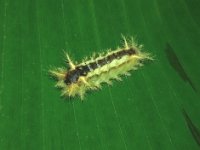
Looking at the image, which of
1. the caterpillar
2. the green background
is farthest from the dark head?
the green background

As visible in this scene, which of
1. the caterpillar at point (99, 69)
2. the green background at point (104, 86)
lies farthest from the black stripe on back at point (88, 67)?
the green background at point (104, 86)

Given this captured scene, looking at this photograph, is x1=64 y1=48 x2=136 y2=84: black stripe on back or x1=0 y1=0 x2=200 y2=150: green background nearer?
x1=0 y1=0 x2=200 y2=150: green background

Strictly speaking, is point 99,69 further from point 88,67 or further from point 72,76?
point 72,76

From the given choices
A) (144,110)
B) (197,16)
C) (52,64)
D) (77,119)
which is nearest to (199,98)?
(144,110)

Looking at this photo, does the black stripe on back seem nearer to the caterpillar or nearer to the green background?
the caterpillar

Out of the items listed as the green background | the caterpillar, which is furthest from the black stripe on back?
the green background

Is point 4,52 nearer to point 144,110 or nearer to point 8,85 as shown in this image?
point 8,85

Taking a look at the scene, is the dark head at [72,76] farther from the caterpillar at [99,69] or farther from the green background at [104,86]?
the green background at [104,86]
